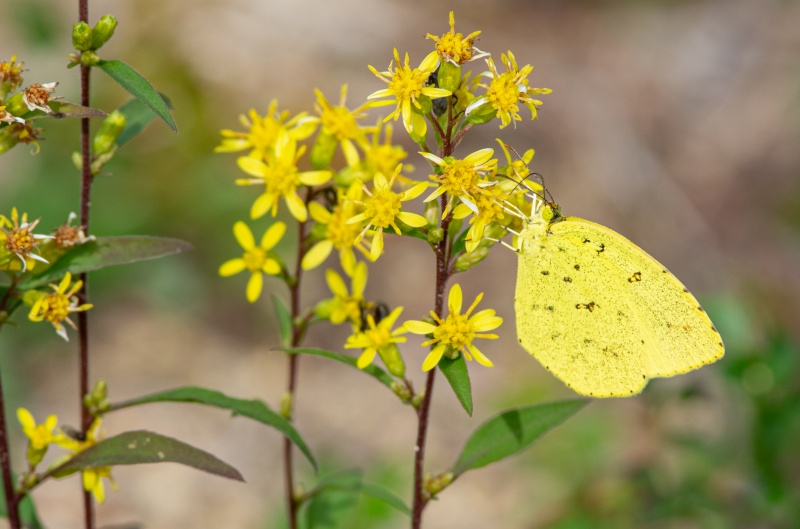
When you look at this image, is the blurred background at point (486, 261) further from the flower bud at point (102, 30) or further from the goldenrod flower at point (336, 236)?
the flower bud at point (102, 30)

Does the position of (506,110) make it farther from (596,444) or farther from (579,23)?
(579,23)

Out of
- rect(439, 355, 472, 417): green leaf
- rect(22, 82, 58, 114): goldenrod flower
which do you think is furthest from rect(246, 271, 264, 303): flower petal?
rect(22, 82, 58, 114): goldenrod flower

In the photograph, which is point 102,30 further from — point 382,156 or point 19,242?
point 382,156

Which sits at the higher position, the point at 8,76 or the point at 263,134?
the point at 8,76

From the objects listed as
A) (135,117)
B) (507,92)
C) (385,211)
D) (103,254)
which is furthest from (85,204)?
(507,92)

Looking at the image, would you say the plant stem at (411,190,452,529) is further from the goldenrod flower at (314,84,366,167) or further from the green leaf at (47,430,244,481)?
the goldenrod flower at (314,84,366,167)

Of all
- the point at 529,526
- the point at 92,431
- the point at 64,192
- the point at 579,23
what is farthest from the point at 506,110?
the point at 579,23
